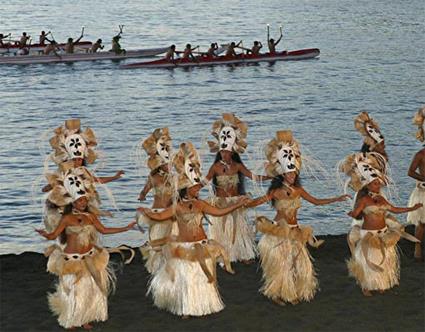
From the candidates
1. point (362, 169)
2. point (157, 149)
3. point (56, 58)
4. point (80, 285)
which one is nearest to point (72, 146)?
point (157, 149)

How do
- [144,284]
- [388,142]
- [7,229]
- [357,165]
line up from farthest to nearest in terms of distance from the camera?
[388,142]
[7,229]
[144,284]
[357,165]

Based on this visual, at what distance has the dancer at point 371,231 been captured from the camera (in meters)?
9.91

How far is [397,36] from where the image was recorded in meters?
52.1

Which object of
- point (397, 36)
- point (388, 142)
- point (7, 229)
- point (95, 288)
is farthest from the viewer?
point (397, 36)

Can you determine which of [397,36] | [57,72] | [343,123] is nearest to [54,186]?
[343,123]

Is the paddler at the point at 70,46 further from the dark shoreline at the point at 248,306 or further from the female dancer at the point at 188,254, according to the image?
the female dancer at the point at 188,254

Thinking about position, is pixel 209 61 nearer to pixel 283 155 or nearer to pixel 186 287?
pixel 283 155

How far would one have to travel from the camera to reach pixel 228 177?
1105 centimetres

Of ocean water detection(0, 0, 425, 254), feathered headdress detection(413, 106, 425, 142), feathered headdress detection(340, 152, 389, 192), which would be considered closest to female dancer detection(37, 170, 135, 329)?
ocean water detection(0, 0, 425, 254)

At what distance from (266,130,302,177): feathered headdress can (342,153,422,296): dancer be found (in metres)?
0.52

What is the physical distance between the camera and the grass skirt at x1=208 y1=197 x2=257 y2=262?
36.4 ft

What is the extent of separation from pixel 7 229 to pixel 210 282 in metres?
8.45

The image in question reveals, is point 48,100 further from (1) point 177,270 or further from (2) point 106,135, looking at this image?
(1) point 177,270

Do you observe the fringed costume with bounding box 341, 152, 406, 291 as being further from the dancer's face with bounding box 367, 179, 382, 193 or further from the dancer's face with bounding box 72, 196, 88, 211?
the dancer's face with bounding box 72, 196, 88, 211
